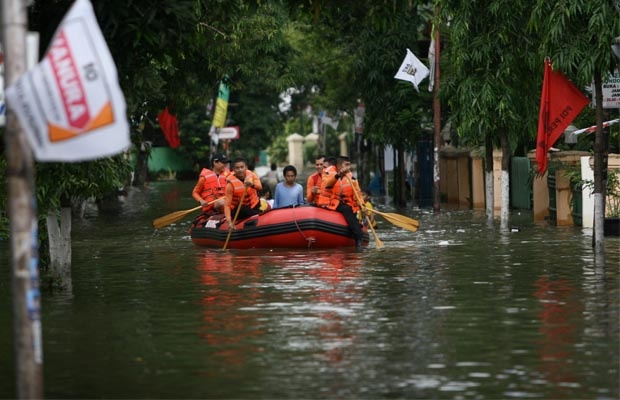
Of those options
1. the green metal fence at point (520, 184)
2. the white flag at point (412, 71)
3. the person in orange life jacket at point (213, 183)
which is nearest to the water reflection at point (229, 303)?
the person in orange life jacket at point (213, 183)

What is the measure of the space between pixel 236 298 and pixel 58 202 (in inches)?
91.8

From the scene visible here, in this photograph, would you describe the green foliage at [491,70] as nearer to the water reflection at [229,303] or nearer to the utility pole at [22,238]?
the water reflection at [229,303]

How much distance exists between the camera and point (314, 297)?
17.4m

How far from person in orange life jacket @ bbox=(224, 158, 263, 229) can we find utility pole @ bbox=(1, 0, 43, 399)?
16.9 metres

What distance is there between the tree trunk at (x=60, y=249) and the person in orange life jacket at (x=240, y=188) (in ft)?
26.7

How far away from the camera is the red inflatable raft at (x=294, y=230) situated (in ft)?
83.1

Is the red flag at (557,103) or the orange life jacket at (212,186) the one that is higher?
the red flag at (557,103)

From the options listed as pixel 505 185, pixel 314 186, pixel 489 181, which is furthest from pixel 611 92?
pixel 489 181

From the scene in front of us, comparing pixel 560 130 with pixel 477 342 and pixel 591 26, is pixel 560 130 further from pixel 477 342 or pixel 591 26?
pixel 477 342

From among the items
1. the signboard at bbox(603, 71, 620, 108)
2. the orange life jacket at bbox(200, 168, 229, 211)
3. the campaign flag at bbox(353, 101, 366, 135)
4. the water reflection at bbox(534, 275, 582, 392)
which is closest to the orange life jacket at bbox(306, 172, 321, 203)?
the orange life jacket at bbox(200, 168, 229, 211)

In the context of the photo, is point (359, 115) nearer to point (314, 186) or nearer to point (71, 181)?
point (314, 186)

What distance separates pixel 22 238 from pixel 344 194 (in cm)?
1739

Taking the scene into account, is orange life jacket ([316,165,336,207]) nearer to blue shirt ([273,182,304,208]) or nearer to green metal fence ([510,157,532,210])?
blue shirt ([273,182,304,208])

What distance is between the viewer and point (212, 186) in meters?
29.1
